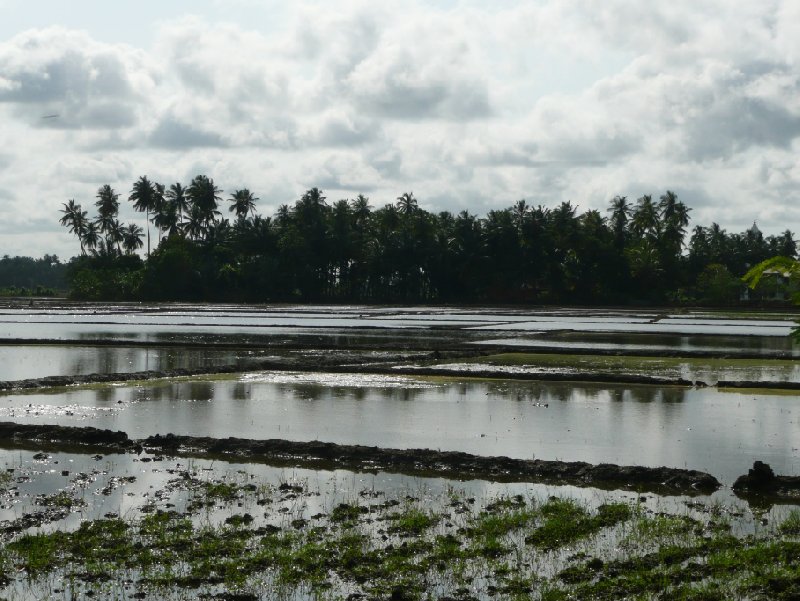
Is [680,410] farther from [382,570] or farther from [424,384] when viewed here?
[382,570]

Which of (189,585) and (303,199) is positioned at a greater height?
(303,199)

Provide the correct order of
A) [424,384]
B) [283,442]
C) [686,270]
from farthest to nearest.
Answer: [686,270]
[424,384]
[283,442]

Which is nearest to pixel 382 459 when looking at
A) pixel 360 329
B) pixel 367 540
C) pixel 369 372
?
pixel 367 540

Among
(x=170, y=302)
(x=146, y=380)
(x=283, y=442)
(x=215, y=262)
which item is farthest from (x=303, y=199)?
(x=283, y=442)

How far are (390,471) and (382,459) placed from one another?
54 cm

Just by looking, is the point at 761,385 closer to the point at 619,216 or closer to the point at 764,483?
the point at 764,483

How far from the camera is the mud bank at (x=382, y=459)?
13422 millimetres

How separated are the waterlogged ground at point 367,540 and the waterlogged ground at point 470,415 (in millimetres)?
3112

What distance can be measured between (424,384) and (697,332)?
28.6 m

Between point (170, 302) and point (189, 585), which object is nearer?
point (189, 585)

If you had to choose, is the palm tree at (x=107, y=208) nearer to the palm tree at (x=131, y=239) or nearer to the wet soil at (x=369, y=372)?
the palm tree at (x=131, y=239)

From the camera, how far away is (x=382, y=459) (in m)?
15.0

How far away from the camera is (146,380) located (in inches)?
1029

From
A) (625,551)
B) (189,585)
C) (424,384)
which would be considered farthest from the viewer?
(424,384)
